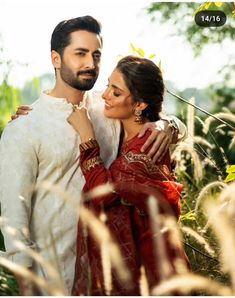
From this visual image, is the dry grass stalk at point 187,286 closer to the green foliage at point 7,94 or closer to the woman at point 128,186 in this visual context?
the woman at point 128,186

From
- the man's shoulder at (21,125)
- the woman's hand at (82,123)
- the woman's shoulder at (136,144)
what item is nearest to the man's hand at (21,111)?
the man's shoulder at (21,125)

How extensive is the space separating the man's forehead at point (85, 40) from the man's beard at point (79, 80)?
0.09 metres

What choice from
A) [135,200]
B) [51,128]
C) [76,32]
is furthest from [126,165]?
[76,32]

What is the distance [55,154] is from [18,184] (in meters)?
0.17

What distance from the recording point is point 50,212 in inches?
119

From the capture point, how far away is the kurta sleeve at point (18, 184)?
2.94 metres

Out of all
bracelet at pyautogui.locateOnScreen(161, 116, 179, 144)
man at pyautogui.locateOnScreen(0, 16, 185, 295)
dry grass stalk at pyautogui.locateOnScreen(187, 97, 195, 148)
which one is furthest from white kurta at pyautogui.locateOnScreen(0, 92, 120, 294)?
dry grass stalk at pyautogui.locateOnScreen(187, 97, 195, 148)

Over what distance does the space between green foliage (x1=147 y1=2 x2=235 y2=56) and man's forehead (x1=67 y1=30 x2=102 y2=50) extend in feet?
Answer: 12.8

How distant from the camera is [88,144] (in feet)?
9.61

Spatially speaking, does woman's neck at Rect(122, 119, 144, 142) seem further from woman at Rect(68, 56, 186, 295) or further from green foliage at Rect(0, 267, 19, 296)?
green foliage at Rect(0, 267, 19, 296)

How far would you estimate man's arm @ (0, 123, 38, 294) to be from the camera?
2941 millimetres

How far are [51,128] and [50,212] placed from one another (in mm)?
298

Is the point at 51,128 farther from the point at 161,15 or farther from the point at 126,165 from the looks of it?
the point at 161,15

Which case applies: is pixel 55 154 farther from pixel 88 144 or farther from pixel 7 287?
pixel 7 287
